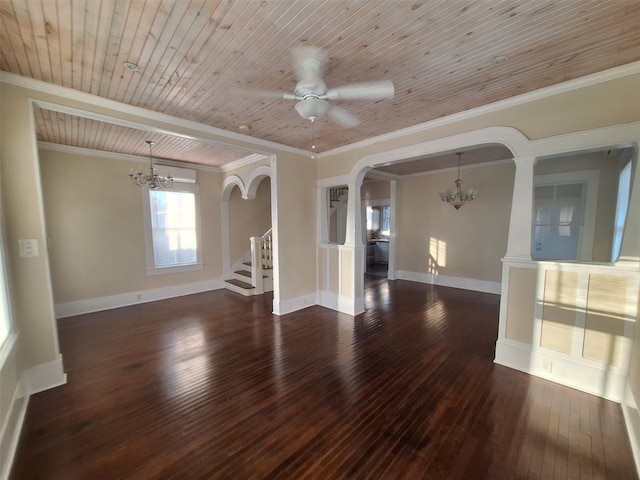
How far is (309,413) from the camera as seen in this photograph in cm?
203

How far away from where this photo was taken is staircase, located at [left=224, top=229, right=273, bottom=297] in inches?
214

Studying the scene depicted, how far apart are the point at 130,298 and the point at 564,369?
6385mm

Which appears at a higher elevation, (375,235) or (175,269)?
(375,235)

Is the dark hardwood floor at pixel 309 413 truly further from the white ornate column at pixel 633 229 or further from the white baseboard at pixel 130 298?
the white ornate column at pixel 633 229

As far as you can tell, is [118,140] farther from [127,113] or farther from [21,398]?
[21,398]

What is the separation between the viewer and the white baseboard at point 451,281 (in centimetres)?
545

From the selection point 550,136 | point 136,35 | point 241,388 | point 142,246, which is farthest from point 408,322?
point 142,246

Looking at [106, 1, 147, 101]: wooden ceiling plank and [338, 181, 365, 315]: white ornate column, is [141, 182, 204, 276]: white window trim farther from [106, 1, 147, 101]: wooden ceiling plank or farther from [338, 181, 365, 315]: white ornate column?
[338, 181, 365, 315]: white ornate column

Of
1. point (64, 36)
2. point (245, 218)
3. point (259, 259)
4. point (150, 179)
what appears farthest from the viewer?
point (245, 218)

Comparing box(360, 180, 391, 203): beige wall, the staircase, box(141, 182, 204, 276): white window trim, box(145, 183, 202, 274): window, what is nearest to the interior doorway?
box(360, 180, 391, 203): beige wall

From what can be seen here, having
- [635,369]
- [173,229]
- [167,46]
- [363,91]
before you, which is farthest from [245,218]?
[635,369]

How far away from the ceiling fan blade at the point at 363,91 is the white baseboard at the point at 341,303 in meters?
3.13

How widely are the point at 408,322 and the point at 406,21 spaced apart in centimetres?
355

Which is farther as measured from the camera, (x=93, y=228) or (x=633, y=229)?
(x=93, y=228)
